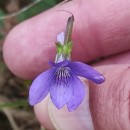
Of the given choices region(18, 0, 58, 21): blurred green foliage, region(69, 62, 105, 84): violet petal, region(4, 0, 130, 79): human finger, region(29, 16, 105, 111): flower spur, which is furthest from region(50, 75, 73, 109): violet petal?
region(18, 0, 58, 21): blurred green foliage

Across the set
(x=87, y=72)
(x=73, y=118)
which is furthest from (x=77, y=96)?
(x=73, y=118)

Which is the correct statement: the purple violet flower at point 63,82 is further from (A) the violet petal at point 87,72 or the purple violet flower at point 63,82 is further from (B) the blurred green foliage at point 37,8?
(B) the blurred green foliage at point 37,8

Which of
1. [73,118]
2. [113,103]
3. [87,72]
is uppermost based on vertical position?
[87,72]

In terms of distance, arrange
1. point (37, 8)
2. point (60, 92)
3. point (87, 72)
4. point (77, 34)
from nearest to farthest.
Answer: point (87, 72), point (60, 92), point (77, 34), point (37, 8)

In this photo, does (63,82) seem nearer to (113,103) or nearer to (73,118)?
(73,118)

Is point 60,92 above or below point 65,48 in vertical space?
below

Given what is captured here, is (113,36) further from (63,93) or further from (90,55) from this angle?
(63,93)

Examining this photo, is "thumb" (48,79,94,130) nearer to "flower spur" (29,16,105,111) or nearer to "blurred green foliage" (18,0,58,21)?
"flower spur" (29,16,105,111)

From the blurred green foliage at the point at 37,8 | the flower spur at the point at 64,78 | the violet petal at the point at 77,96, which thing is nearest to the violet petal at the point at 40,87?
the flower spur at the point at 64,78
